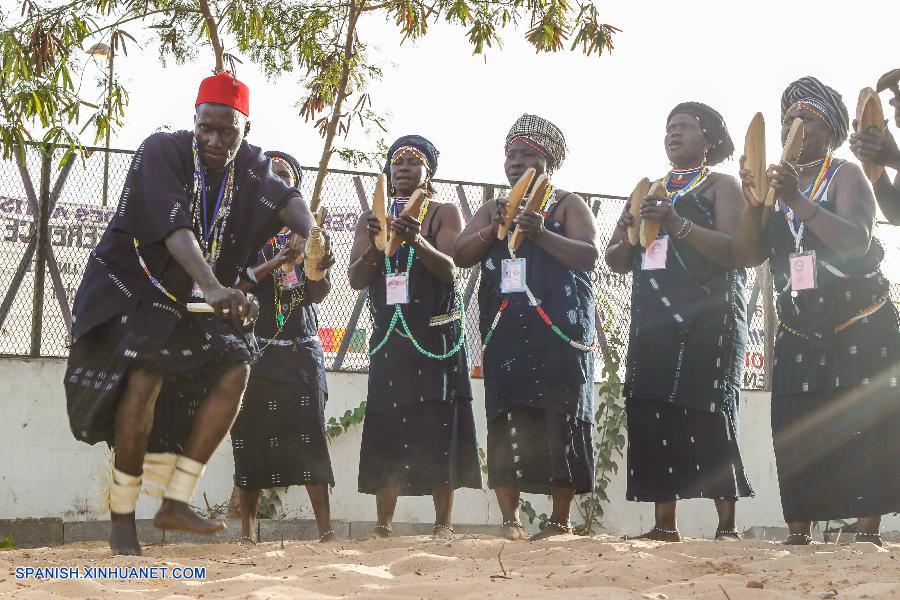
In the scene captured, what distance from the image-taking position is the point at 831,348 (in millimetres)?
5484

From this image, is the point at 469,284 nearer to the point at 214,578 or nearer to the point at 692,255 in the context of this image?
the point at 692,255

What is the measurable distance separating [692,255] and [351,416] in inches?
111

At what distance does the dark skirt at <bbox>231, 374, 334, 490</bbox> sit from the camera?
20.5 ft

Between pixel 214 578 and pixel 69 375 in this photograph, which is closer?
pixel 214 578

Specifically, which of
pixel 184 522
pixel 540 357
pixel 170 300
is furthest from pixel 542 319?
pixel 184 522

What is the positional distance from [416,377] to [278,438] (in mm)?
797

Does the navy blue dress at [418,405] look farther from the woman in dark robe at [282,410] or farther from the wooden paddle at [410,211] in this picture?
the woman in dark robe at [282,410]

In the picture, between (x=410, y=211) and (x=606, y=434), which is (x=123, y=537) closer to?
(x=410, y=211)

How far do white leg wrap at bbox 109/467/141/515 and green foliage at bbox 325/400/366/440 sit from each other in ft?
9.65

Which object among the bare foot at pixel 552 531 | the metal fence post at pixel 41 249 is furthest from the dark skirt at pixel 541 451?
the metal fence post at pixel 41 249

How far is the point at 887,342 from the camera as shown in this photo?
5.45 meters

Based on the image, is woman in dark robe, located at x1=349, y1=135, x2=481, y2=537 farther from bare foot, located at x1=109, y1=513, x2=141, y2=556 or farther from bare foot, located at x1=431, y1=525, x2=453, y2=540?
bare foot, located at x1=109, y1=513, x2=141, y2=556

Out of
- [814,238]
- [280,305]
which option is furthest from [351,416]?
[814,238]

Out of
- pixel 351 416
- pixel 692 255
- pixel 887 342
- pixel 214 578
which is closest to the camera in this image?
pixel 214 578
